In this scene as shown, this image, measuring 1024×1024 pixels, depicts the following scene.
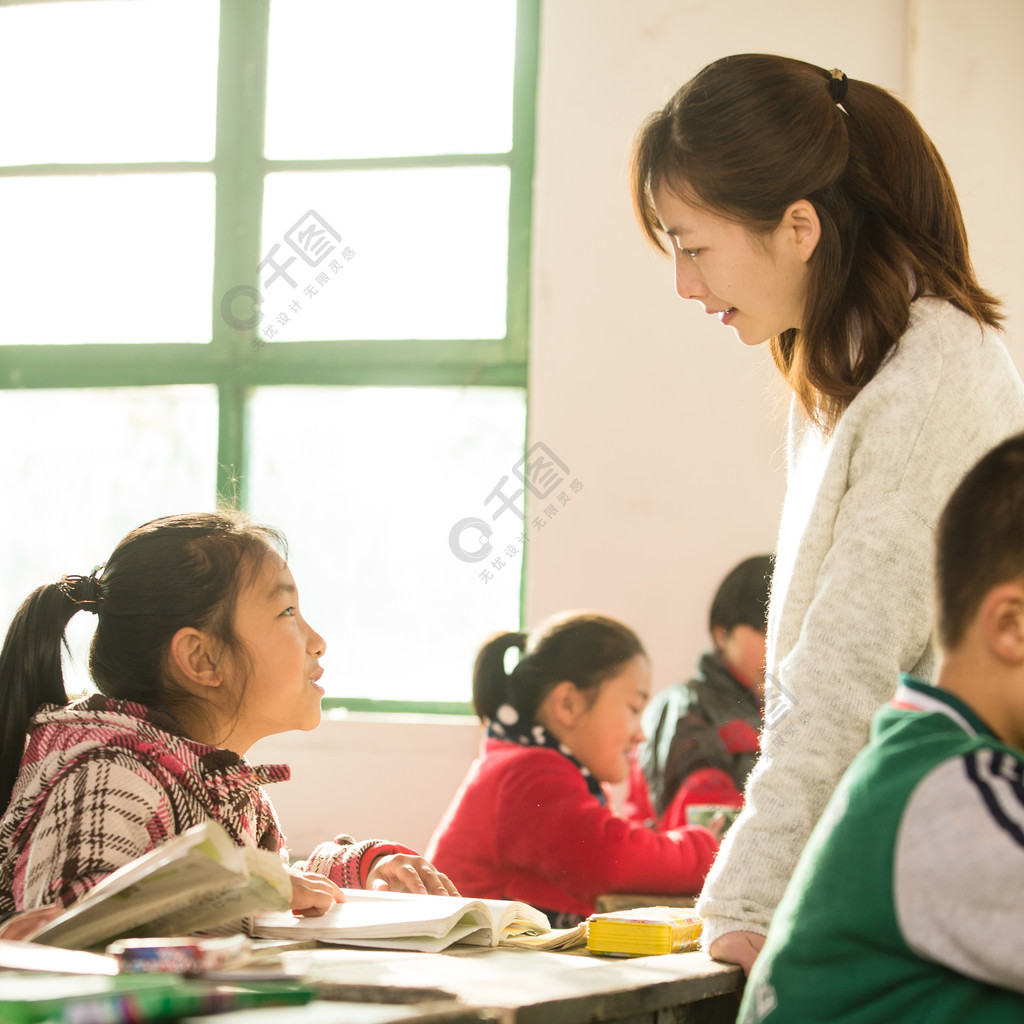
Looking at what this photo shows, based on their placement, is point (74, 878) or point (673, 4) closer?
point (74, 878)

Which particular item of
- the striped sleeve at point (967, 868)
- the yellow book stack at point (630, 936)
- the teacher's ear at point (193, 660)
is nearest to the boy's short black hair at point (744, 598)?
the teacher's ear at point (193, 660)

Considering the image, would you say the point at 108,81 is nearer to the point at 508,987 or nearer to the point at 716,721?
the point at 716,721

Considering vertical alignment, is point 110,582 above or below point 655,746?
above

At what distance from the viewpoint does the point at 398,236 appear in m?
3.58

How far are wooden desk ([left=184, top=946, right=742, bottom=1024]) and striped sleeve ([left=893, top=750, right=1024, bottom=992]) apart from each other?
0.25m

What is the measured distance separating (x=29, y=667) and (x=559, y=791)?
3.12 feet

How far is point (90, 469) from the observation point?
370cm

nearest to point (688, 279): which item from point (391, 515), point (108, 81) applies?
point (391, 515)

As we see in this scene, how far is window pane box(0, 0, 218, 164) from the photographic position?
3.68m

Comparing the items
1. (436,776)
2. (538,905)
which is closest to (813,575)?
(538,905)

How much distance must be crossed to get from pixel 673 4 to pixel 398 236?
0.97m

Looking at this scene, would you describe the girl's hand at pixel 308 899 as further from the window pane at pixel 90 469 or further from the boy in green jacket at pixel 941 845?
the window pane at pixel 90 469

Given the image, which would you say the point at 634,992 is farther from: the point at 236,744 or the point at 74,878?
the point at 236,744

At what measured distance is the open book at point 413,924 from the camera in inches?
44.7
